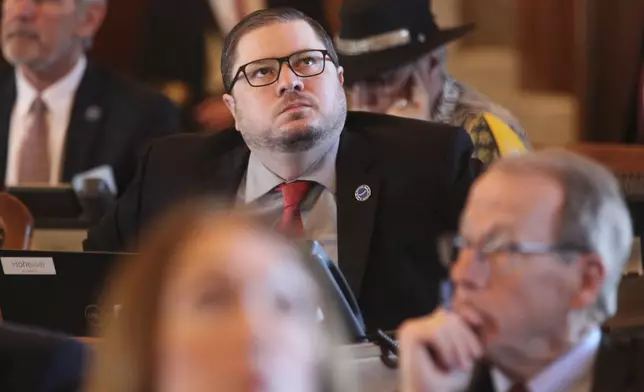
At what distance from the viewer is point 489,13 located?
4883 mm

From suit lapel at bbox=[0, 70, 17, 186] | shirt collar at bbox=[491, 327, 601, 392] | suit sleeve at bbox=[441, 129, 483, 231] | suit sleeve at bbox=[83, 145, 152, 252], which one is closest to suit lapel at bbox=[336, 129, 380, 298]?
suit sleeve at bbox=[441, 129, 483, 231]

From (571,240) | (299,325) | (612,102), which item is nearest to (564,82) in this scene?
(612,102)

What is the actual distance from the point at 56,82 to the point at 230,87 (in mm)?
1714

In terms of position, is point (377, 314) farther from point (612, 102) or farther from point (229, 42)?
point (612, 102)

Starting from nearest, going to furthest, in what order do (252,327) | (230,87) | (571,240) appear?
1. (252,327)
2. (571,240)
3. (230,87)

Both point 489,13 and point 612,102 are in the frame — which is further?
point 489,13

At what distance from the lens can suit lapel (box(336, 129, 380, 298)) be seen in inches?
81.7

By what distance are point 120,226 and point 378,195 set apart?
0.52 metres

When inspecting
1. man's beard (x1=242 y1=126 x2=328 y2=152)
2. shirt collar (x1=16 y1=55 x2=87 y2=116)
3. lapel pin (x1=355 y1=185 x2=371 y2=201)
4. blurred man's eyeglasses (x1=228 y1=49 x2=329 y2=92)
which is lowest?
lapel pin (x1=355 y1=185 x2=371 y2=201)

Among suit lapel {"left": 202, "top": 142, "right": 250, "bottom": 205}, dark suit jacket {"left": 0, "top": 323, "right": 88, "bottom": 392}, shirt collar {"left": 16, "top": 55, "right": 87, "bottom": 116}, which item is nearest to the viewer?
dark suit jacket {"left": 0, "top": 323, "right": 88, "bottom": 392}

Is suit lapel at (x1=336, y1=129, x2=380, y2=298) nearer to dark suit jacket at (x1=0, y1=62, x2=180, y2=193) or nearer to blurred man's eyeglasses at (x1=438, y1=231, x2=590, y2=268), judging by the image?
blurred man's eyeglasses at (x1=438, y1=231, x2=590, y2=268)

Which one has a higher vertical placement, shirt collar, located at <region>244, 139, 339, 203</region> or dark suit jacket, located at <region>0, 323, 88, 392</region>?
shirt collar, located at <region>244, 139, 339, 203</region>

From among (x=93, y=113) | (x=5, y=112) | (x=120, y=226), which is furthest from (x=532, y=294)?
(x=5, y=112)

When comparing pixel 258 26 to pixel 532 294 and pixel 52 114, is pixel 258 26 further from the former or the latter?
pixel 52 114
